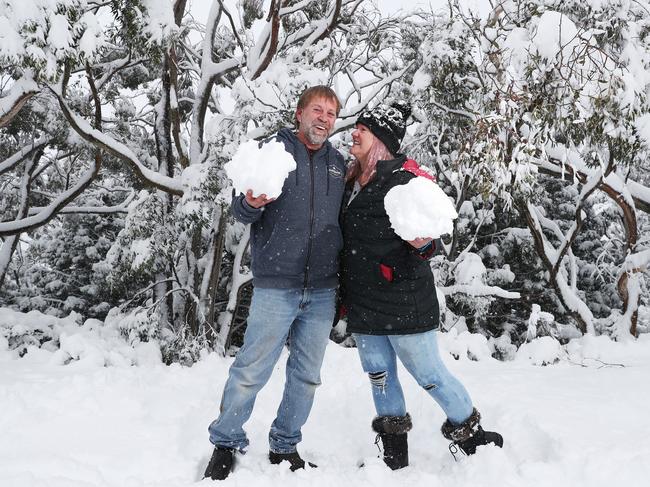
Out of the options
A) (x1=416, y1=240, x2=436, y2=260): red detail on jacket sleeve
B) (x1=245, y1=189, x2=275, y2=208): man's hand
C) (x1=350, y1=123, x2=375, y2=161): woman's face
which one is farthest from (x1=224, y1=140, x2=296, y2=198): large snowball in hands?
(x1=416, y1=240, x2=436, y2=260): red detail on jacket sleeve

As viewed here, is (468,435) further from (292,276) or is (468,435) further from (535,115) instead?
(535,115)

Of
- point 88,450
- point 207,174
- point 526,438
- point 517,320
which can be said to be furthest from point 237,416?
point 517,320

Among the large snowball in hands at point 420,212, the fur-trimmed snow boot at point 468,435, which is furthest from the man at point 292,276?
the fur-trimmed snow boot at point 468,435

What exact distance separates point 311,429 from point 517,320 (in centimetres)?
1271

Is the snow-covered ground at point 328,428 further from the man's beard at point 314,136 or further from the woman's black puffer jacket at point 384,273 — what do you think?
the man's beard at point 314,136

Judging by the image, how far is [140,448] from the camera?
2.96 m

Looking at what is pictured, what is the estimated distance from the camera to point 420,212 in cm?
235

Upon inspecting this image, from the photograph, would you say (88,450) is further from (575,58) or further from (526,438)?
(575,58)

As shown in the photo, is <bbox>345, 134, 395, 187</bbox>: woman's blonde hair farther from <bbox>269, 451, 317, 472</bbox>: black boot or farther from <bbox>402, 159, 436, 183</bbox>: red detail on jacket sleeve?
<bbox>269, 451, 317, 472</bbox>: black boot

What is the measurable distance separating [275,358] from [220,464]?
0.53 m

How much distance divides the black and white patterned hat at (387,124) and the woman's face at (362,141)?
0.02m

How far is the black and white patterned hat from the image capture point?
2.68 meters

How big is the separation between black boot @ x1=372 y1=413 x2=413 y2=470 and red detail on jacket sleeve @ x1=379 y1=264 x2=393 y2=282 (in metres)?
0.70

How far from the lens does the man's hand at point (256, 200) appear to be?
7.83 feet
